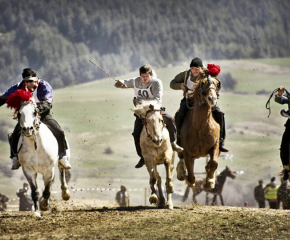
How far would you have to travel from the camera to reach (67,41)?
4316 centimetres

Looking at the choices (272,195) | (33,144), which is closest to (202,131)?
(33,144)

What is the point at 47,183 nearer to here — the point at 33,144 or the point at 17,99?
the point at 33,144

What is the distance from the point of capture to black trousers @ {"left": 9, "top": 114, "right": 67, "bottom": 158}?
38.4 feet

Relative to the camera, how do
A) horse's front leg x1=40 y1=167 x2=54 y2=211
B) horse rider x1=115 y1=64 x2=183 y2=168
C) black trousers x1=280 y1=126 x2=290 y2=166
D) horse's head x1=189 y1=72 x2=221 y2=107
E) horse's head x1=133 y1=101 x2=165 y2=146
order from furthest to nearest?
black trousers x1=280 y1=126 x2=290 y2=166 → horse rider x1=115 y1=64 x2=183 y2=168 → horse's head x1=189 y1=72 x2=221 y2=107 → horse's head x1=133 y1=101 x2=165 y2=146 → horse's front leg x1=40 y1=167 x2=54 y2=211

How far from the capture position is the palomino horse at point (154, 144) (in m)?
12.2

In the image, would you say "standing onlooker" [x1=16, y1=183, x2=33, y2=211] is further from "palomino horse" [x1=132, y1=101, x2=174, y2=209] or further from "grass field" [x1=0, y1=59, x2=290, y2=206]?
"grass field" [x1=0, y1=59, x2=290, y2=206]

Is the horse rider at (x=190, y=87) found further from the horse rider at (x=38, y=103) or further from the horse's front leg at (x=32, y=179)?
the horse's front leg at (x=32, y=179)

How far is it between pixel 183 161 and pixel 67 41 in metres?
30.5

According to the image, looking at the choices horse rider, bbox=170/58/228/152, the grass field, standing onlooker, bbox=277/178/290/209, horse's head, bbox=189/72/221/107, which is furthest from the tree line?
horse's head, bbox=189/72/221/107

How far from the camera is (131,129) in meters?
38.2

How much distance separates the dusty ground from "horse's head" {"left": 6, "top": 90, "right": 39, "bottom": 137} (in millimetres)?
1642

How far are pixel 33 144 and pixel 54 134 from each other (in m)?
1.01

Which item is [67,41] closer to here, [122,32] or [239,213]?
[122,32]

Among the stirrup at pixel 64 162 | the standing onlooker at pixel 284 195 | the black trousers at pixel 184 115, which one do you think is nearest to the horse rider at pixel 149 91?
the black trousers at pixel 184 115
